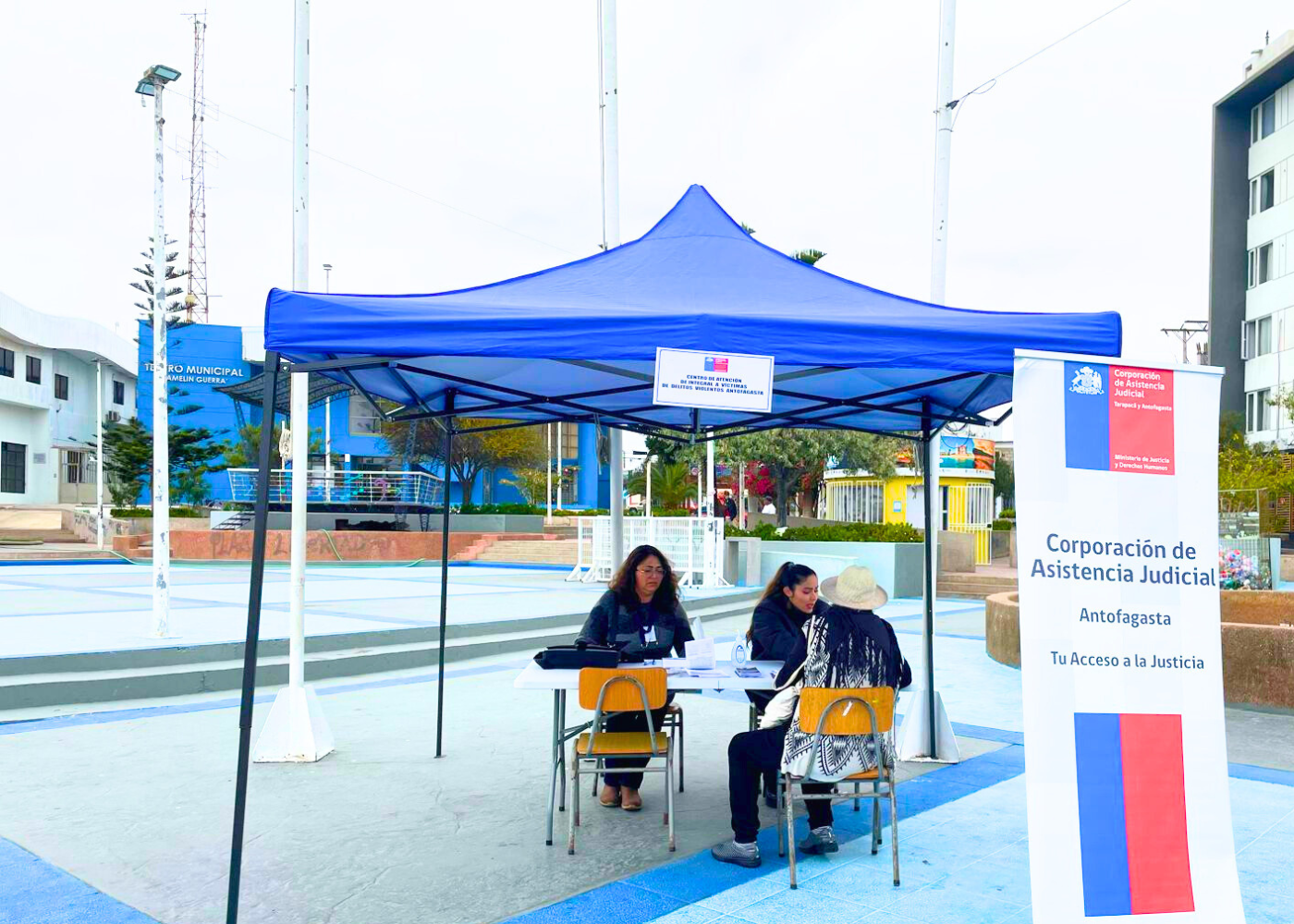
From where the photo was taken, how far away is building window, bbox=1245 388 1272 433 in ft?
124

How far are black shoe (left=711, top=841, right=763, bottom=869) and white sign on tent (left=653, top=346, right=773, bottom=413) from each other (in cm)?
196

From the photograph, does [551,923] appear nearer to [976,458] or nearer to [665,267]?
[665,267]

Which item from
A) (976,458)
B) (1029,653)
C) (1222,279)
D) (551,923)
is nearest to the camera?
(1029,653)

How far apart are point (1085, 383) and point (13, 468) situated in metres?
53.6

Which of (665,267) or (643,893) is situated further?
(665,267)

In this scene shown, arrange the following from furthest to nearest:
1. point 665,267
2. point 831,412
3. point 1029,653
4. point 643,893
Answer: point 831,412 < point 665,267 < point 643,893 < point 1029,653

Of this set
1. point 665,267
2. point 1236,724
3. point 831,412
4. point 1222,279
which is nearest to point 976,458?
point 1222,279

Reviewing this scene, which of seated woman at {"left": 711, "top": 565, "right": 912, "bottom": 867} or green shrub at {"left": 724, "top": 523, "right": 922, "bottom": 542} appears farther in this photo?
green shrub at {"left": 724, "top": 523, "right": 922, "bottom": 542}

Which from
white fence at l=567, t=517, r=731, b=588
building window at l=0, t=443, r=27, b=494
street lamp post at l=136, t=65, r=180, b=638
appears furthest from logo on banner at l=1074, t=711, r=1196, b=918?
building window at l=0, t=443, r=27, b=494

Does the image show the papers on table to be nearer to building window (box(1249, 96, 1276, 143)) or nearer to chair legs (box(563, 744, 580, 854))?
chair legs (box(563, 744, 580, 854))

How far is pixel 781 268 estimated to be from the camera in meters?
5.62

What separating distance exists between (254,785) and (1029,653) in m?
4.49

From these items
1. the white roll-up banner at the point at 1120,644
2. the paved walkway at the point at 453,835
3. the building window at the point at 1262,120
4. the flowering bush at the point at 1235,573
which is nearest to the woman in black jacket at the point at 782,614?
the paved walkway at the point at 453,835

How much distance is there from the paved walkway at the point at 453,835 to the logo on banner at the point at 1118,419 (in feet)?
6.10
